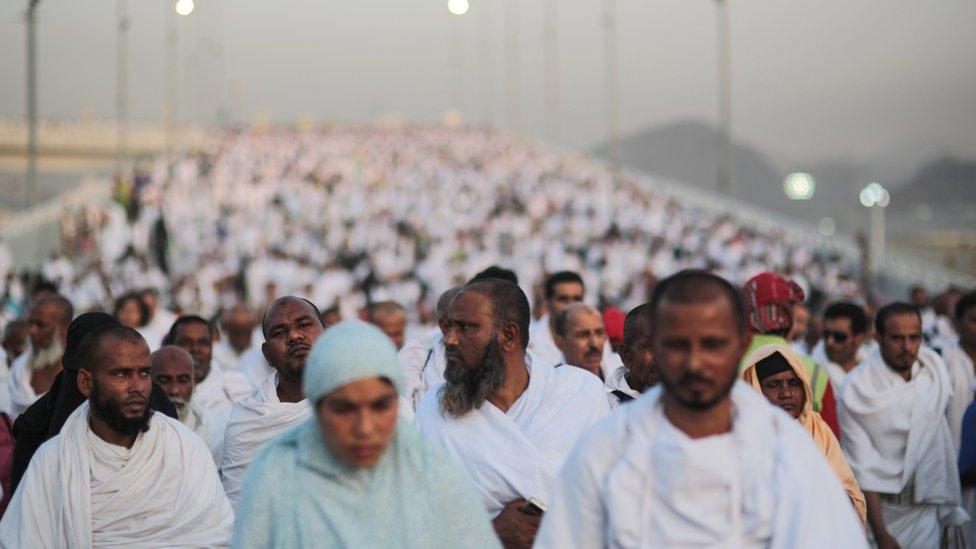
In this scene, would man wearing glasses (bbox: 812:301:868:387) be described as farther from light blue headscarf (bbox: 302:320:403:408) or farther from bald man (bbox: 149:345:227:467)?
light blue headscarf (bbox: 302:320:403:408)

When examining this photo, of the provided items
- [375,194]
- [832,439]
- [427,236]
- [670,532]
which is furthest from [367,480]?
[375,194]

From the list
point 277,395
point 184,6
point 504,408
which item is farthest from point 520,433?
point 184,6

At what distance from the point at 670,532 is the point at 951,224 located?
63290 millimetres

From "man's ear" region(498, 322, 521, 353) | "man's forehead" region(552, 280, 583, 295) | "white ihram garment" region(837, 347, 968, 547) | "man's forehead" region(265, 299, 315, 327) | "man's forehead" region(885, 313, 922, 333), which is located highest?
"man's forehead" region(552, 280, 583, 295)

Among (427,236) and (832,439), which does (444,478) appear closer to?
(832,439)

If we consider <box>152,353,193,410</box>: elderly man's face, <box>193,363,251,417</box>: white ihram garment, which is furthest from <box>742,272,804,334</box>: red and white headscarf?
<box>193,363,251,417</box>: white ihram garment

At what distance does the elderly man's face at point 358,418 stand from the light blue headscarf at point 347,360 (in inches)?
1.0

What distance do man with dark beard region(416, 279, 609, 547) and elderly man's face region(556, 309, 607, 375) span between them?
7.41 ft

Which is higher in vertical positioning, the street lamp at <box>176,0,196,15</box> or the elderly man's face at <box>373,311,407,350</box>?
the street lamp at <box>176,0,196,15</box>

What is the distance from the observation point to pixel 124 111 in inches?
1726

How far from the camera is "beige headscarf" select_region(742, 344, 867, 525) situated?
5410 millimetres

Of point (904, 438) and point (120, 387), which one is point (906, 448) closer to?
point (904, 438)

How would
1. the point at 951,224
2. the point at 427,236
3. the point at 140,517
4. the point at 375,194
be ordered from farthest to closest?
the point at 951,224 < the point at 375,194 < the point at 427,236 < the point at 140,517

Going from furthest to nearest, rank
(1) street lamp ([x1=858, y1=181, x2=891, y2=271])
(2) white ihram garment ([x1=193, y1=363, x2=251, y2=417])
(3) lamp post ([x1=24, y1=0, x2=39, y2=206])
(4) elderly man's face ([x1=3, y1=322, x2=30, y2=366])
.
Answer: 1. (1) street lamp ([x1=858, y1=181, x2=891, y2=271])
2. (3) lamp post ([x1=24, y1=0, x2=39, y2=206])
3. (4) elderly man's face ([x1=3, y1=322, x2=30, y2=366])
4. (2) white ihram garment ([x1=193, y1=363, x2=251, y2=417])
